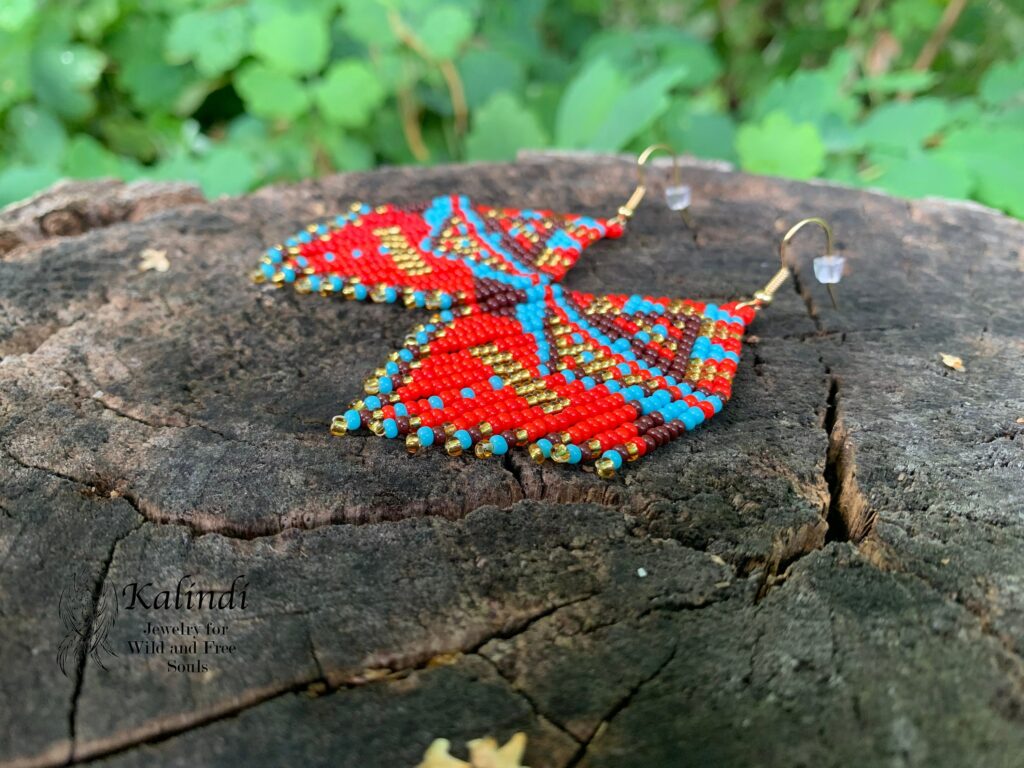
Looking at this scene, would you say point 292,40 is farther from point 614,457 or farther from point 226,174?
point 614,457

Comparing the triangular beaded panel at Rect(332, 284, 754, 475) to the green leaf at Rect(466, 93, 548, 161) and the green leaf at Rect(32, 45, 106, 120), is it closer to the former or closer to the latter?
the green leaf at Rect(466, 93, 548, 161)

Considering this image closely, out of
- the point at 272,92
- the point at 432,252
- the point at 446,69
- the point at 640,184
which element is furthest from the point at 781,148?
the point at 272,92

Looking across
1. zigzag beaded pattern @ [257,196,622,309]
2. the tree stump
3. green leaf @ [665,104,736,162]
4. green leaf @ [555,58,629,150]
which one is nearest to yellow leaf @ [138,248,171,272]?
the tree stump

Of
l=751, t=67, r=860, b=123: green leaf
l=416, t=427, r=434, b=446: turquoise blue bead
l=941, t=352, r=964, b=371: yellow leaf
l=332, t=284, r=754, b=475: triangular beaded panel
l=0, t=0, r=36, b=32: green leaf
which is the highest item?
l=0, t=0, r=36, b=32: green leaf

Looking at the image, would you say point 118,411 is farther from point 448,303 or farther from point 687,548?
point 687,548

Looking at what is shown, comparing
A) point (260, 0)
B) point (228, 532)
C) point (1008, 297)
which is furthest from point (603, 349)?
point (260, 0)
